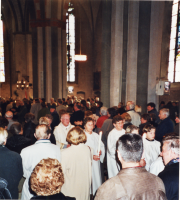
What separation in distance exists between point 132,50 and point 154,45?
3.30ft

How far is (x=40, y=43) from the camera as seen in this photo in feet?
53.7

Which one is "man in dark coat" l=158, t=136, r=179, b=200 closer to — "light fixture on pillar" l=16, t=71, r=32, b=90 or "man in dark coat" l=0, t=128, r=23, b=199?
"man in dark coat" l=0, t=128, r=23, b=199

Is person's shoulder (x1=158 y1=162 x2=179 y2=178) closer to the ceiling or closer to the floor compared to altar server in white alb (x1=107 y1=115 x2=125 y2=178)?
closer to the ceiling

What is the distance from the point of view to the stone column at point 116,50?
376 inches

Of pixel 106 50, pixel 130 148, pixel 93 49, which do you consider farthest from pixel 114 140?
pixel 93 49

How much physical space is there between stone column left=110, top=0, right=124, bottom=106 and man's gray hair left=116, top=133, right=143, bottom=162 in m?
7.98

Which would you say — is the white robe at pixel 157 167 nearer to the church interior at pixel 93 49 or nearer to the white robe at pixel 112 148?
the white robe at pixel 112 148

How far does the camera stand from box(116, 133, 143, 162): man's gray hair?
1.81 meters

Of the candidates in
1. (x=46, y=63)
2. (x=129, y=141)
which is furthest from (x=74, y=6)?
(x=129, y=141)

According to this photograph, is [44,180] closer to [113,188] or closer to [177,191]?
[113,188]

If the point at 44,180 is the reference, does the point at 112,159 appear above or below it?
below

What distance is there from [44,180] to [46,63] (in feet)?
50.8

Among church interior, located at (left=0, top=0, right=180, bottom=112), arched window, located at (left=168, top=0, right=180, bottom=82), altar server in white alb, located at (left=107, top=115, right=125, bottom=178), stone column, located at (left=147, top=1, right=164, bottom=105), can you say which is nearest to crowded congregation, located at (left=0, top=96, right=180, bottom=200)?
altar server in white alb, located at (left=107, top=115, right=125, bottom=178)

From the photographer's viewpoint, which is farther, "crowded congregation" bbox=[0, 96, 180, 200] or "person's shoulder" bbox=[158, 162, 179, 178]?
"person's shoulder" bbox=[158, 162, 179, 178]
